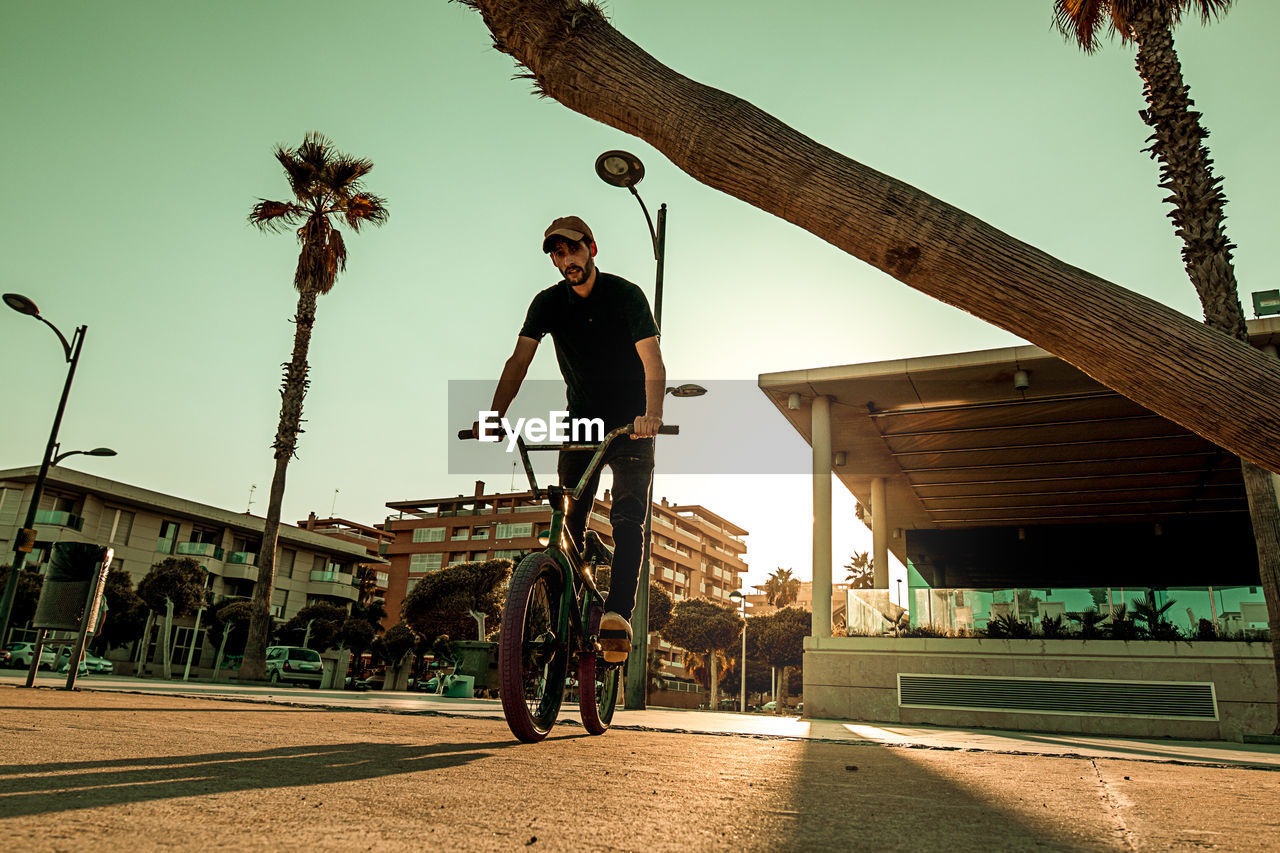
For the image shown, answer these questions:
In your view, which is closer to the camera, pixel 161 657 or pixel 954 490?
pixel 954 490

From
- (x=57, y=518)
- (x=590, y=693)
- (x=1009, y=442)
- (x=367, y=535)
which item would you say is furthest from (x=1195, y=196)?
(x=367, y=535)

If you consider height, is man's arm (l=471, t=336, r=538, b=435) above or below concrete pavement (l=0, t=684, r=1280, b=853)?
above

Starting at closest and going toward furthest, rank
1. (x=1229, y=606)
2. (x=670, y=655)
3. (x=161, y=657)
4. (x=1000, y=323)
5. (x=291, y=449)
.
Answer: (x=1000, y=323)
(x=1229, y=606)
(x=291, y=449)
(x=161, y=657)
(x=670, y=655)

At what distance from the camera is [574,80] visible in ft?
10.3

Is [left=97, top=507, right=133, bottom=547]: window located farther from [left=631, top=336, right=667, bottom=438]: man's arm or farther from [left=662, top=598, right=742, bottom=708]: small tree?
[left=631, top=336, right=667, bottom=438]: man's arm

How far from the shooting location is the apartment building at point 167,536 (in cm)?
4119

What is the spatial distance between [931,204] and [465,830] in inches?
90.8

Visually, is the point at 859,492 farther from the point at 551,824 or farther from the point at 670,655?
the point at 670,655

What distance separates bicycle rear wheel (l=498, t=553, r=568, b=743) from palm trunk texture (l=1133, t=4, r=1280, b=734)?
1082 cm

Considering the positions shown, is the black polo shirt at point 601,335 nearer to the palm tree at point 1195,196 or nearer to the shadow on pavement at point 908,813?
the shadow on pavement at point 908,813

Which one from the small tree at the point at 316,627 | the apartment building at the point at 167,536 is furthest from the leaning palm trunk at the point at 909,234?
the small tree at the point at 316,627

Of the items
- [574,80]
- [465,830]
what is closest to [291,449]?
[574,80]

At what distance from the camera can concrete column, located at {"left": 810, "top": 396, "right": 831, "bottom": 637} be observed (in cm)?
1678

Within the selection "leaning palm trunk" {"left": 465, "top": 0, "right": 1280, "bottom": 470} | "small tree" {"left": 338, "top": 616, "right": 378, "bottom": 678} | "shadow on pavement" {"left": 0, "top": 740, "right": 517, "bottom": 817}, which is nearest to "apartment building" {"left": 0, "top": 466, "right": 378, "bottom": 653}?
"small tree" {"left": 338, "top": 616, "right": 378, "bottom": 678}
